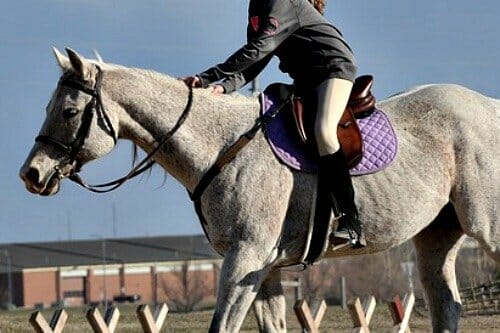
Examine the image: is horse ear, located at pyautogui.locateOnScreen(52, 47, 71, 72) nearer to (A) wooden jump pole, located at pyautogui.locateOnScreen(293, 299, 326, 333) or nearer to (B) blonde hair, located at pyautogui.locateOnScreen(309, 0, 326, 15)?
(B) blonde hair, located at pyautogui.locateOnScreen(309, 0, 326, 15)

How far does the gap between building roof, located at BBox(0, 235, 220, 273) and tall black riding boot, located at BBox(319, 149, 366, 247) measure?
6868 cm

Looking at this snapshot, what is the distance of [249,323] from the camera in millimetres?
17219

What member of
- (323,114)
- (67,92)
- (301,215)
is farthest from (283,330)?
(67,92)

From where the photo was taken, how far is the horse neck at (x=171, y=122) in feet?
29.3

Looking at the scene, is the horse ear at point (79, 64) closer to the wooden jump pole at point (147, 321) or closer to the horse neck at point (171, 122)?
the horse neck at point (171, 122)

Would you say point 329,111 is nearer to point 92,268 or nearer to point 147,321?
point 147,321

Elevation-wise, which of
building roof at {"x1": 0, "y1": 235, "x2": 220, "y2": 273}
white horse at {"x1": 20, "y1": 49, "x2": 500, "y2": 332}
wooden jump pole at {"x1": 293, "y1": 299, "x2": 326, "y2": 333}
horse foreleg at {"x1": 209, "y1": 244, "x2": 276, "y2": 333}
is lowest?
building roof at {"x1": 0, "y1": 235, "x2": 220, "y2": 273}

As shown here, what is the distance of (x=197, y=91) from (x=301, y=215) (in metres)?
1.14

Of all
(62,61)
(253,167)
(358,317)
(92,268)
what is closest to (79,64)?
(62,61)

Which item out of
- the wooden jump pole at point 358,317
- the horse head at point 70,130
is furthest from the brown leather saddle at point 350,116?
the wooden jump pole at point 358,317

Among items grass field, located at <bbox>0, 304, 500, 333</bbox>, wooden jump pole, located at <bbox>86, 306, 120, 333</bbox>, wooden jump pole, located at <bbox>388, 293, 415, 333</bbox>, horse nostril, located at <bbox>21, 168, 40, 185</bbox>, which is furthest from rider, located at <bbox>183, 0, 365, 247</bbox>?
wooden jump pole, located at <bbox>388, 293, 415, 333</bbox>

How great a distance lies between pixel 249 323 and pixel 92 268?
63.6 metres

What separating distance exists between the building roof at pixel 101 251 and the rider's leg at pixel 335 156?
225 feet

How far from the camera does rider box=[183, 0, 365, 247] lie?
29.7 feet
